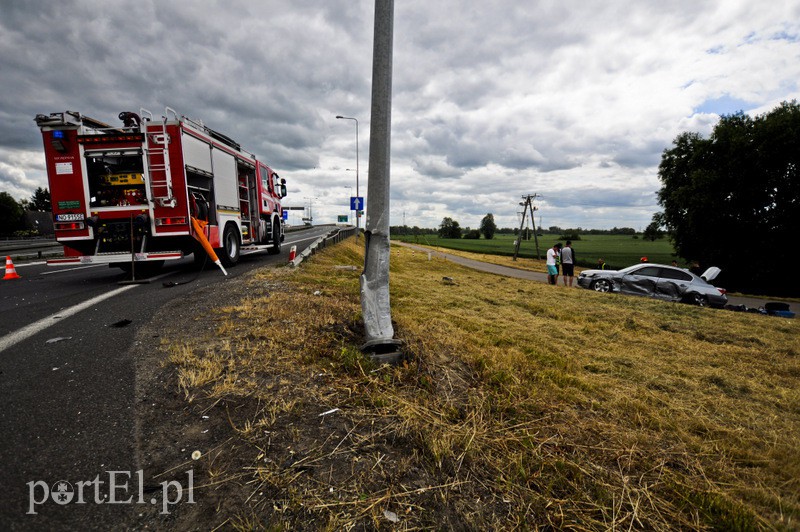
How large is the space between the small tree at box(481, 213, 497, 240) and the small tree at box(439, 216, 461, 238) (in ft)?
33.9

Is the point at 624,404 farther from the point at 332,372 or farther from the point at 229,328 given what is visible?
the point at 229,328

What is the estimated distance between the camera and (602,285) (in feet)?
45.8

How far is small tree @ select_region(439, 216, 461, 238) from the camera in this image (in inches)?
3930

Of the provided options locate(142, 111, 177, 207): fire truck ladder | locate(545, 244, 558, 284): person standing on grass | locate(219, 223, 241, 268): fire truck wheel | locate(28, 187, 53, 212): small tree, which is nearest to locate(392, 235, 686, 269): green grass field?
locate(545, 244, 558, 284): person standing on grass

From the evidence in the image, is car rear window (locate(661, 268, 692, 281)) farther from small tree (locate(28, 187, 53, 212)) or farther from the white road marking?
small tree (locate(28, 187, 53, 212))

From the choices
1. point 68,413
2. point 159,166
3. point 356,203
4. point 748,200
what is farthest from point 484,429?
point 748,200

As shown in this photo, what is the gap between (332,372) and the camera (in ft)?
9.37

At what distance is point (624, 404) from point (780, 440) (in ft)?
3.44

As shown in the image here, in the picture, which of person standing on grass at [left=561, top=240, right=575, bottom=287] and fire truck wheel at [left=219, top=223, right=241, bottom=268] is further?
person standing on grass at [left=561, top=240, right=575, bottom=287]

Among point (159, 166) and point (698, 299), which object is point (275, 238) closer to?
point (159, 166)

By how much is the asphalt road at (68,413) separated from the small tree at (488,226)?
105 m

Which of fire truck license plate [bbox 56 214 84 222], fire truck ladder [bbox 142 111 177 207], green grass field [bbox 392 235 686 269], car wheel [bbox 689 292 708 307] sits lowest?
green grass field [bbox 392 235 686 269]

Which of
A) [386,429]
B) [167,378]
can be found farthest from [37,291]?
[386,429]

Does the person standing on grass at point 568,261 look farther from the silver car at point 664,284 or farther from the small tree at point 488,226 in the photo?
the small tree at point 488,226
